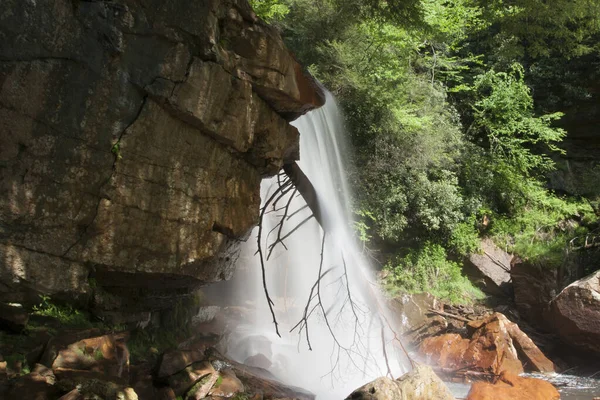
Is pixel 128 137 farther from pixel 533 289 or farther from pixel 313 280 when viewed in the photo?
pixel 533 289

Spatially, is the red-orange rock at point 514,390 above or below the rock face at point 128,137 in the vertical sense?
below

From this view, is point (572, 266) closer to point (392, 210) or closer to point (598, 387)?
point (598, 387)

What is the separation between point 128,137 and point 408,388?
15.7 ft

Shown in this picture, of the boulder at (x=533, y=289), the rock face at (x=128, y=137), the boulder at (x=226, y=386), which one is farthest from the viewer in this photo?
the boulder at (x=533, y=289)

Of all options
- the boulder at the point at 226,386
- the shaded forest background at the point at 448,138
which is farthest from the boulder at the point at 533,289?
the boulder at the point at 226,386

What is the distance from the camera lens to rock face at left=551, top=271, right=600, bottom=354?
10.8m

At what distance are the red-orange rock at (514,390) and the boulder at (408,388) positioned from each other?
2.17 metres

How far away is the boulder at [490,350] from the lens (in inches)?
409

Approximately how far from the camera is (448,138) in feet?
54.0

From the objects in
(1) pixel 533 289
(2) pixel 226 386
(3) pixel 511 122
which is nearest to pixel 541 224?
(1) pixel 533 289

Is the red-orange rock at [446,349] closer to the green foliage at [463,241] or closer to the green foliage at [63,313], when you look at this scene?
the green foliage at [463,241]

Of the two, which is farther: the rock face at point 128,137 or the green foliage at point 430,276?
the green foliage at point 430,276

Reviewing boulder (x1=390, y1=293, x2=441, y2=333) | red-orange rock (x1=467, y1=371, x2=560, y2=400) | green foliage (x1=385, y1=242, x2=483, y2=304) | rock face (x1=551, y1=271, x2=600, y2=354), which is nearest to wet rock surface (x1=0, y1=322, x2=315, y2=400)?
red-orange rock (x1=467, y1=371, x2=560, y2=400)

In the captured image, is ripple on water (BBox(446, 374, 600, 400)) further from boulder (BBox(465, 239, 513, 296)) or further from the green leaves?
the green leaves
